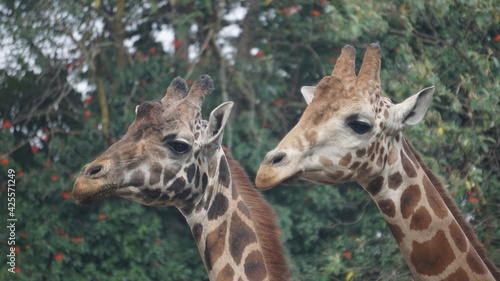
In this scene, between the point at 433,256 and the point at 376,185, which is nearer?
the point at 433,256

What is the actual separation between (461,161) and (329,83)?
9.71 feet

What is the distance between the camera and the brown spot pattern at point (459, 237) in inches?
269

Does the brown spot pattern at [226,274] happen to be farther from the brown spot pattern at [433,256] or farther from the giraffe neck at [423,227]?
the brown spot pattern at [433,256]

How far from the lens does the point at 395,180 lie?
6.90m

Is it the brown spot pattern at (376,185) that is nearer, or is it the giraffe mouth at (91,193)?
the giraffe mouth at (91,193)

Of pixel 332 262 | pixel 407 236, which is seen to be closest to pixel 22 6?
pixel 332 262

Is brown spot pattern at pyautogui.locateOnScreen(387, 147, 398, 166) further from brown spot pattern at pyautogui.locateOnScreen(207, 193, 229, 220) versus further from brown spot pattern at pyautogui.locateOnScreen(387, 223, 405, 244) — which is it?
brown spot pattern at pyautogui.locateOnScreen(207, 193, 229, 220)

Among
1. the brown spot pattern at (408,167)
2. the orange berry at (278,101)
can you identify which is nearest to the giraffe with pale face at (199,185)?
the brown spot pattern at (408,167)

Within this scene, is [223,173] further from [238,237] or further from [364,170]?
[364,170]

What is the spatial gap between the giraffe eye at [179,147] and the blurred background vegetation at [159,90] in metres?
3.47

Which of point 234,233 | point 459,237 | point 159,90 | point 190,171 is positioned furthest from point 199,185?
point 159,90

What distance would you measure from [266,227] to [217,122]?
0.72m

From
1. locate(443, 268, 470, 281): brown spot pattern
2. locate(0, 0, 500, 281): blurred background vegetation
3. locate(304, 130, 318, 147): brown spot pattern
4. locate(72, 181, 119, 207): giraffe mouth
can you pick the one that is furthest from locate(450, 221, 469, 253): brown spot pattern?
locate(0, 0, 500, 281): blurred background vegetation

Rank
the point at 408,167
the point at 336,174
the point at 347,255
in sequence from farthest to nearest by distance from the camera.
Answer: the point at 347,255 < the point at 408,167 < the point at 336,174
